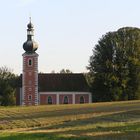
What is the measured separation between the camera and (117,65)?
102250 millimetres

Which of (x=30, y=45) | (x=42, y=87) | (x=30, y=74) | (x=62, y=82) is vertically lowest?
(x=42, y=87)

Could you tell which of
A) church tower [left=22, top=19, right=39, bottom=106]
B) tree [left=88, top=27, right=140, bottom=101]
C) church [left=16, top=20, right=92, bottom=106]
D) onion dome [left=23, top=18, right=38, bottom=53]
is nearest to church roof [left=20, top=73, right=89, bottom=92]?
church [left=16, top=20, right=92, bottom=106]

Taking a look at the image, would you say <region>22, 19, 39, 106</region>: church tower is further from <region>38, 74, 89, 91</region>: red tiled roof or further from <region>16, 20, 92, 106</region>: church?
<region>38, 74, 89, 91</region>: red tiled roof

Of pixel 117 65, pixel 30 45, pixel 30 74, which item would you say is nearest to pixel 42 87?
pixel 30 74

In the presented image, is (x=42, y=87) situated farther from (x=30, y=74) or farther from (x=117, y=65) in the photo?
(x=117, y=65)

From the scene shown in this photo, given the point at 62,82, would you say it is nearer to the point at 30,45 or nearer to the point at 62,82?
the point at 62,82

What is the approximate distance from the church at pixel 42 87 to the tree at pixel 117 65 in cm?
1281

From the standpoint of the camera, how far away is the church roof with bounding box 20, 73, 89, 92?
119m

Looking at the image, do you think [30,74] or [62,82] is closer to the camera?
[30,74]

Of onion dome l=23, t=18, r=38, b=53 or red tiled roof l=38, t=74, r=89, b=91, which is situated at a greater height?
onion dome l=23, t=18, r=38, b=53

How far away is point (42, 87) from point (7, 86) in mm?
7872

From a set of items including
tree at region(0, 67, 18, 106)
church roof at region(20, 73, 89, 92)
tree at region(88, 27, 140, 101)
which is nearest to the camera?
tree at region(88, 27, 140, 101)

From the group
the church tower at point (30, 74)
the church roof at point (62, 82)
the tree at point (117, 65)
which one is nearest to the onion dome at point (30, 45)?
the church tower at point (30, 74)

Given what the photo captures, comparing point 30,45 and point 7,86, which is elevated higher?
point 30,45
